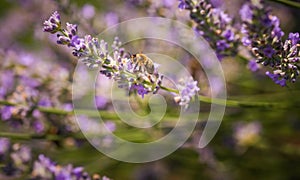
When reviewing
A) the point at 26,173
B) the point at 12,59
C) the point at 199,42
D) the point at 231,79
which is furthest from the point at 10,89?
the point at 231,79

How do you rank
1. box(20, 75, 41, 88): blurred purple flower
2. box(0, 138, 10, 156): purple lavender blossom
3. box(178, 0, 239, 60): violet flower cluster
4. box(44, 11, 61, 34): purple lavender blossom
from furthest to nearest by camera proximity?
box(20, 75, 41, 88): blurred purple flower, box(0, 138, 10, 156): purple lavender blossom, box(178, 0, 239, 60): violet flower cluster, box(44, 11, 61, 34): purple lavender blossom

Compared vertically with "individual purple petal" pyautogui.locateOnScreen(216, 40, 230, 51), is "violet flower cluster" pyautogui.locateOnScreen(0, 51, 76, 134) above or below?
below

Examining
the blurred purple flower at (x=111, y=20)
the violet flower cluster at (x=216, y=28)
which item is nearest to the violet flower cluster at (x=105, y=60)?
the violet flower cluster at (x=216, y=28)

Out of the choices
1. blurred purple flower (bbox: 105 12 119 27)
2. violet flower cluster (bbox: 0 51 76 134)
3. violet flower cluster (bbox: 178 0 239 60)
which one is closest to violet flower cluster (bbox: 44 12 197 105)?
violet flower cluster (bbox: 178 0 239 60)

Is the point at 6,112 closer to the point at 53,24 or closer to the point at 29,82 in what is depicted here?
the point at 29,82

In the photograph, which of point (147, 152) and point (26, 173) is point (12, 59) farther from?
point (147, 152)

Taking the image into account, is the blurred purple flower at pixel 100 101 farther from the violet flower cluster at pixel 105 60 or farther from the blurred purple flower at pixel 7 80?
the violet flower cluster at pixel 105 60

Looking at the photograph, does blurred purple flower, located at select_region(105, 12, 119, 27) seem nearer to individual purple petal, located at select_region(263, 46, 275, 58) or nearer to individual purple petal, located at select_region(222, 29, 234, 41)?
individual purple petal, located at select_region(222, 29, 234, 41)
